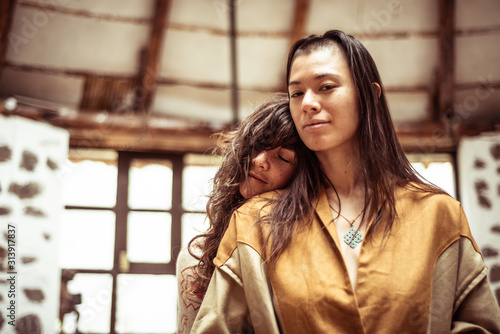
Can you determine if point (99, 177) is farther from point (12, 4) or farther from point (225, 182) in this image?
point (225, 182)

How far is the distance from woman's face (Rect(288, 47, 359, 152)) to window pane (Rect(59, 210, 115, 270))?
3918mm

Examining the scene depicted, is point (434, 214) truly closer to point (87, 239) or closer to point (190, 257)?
point (190, 257)

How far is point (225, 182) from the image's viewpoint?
65.4 inches

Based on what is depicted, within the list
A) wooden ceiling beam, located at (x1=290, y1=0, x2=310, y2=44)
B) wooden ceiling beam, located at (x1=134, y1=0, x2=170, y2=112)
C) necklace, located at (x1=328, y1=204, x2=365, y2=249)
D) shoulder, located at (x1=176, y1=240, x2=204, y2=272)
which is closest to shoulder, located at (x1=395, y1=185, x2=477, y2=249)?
necklace, located at (x1=328, y1=204, x2=365, y2=249)

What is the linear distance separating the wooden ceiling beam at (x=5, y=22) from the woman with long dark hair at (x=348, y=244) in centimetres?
368

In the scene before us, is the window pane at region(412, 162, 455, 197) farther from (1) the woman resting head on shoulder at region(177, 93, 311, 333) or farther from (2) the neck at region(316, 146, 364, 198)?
(2) the neck at region(316, 146, 364, 198)

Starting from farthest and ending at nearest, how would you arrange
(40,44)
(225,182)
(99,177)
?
(99,177) < (40,44) < (225,182)

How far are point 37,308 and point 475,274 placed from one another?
3.82 metres

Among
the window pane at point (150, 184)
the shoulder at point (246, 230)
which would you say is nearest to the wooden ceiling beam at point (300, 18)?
the window pane at point (150, 184)

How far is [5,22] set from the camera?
4.46 meters

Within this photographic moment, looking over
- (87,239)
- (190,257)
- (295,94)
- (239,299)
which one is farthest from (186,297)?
(87,239)

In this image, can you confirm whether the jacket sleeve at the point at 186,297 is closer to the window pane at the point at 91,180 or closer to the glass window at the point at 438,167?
the window pane at the point at 91,180

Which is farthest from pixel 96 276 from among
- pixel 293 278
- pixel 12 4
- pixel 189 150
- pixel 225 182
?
pixel 293 278

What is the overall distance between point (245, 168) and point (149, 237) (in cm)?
372
